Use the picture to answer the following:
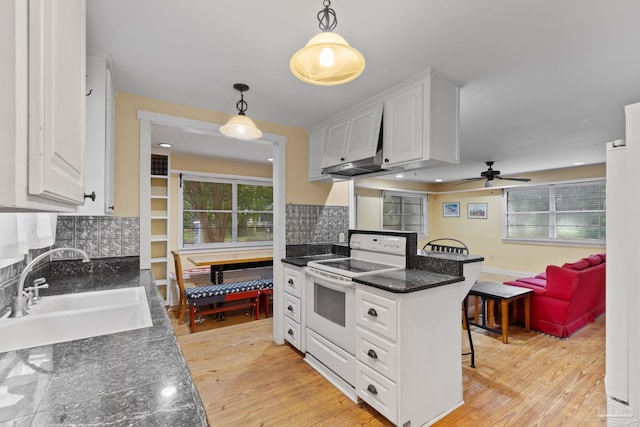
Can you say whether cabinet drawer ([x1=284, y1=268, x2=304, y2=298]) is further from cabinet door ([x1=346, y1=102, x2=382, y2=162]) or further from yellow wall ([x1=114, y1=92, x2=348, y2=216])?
cabinet door ([x1=346, y1=102, x2=382, y2=162])

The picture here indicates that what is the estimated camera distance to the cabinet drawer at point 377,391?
1.83 metres

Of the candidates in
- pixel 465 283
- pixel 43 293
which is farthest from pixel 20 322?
pixel 465 283

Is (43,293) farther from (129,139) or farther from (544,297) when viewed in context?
(544,297)

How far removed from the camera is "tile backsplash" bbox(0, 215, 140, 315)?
222 centimetres

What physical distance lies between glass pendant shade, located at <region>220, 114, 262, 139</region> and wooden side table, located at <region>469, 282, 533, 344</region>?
9.05ft

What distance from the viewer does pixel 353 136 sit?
2.73m

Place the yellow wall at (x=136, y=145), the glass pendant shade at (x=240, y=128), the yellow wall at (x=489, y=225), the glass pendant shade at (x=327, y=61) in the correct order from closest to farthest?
the glass pendant shade at (x=327, y=61) → the glass pendant shade at (x=240, y=128) → the yellow wall at (x=136, y=145) → the yellow wall at (x=489, y=225)

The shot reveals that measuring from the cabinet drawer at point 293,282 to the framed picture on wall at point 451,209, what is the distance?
6.50m

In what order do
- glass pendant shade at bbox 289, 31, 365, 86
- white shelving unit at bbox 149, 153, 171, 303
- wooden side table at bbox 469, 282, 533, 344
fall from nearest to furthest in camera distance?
glass pendant shade at bbox 289, 31, 365, 86 → wooden side table at bbox 469, 282, 533, 344 → white shelving unit at bbox 149, 153, 171, 303

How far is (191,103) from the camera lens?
271 centimetres

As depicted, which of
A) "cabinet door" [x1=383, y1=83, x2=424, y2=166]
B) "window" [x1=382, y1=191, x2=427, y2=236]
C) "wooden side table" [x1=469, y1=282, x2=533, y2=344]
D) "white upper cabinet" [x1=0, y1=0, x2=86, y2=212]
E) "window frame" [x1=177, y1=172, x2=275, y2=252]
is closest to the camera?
"white upper cabinet" [x1=0, y1=0, x2=86, y2=212]

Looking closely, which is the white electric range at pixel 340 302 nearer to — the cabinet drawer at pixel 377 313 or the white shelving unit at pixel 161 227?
the cabinet drawer at pixel 377 313

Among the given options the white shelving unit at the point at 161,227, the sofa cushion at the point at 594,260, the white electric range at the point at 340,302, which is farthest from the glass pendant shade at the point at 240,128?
the sofa cushion at the point at 594,260

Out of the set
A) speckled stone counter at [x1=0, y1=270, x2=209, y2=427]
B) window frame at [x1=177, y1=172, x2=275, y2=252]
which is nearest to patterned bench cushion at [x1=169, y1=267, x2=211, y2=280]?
window frame at [x1=177, y1=172, x2=275, y2=252]
